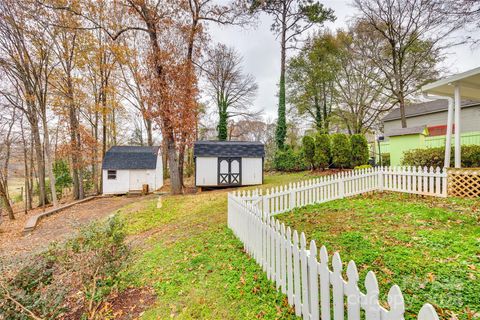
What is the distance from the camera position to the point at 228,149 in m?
15.3

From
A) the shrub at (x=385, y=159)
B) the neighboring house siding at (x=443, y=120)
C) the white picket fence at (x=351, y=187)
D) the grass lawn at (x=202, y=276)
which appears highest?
the neighboring house siding at (x=443, y=120)

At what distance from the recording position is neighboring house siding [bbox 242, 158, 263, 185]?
15.3 meters

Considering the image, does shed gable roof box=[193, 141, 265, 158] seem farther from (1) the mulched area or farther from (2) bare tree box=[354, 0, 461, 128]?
(1) the mulched area

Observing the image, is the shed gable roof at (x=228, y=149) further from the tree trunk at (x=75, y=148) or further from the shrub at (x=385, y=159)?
the tree trunk at (x=75, y=148)

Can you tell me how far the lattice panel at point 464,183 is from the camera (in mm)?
6188

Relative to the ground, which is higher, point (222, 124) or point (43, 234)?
point (222, 124)

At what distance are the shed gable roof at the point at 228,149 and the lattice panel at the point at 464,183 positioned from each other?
10.3m

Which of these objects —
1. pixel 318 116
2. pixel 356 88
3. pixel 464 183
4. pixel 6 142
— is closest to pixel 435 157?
pixel 464 183

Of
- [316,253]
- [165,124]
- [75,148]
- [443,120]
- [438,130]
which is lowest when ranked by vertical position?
[316,253]

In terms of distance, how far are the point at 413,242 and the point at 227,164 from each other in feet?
40.3

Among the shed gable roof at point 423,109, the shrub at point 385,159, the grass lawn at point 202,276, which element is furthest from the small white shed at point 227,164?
the shed gable roof at point 423,109

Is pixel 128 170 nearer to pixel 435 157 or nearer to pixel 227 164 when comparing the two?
pixel 227 164

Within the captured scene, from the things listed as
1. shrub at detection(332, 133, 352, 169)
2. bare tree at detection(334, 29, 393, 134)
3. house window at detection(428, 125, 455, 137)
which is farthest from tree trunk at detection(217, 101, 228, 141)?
house window at detection(428, 125, 455, 137)

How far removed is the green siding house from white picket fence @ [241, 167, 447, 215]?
421cm
